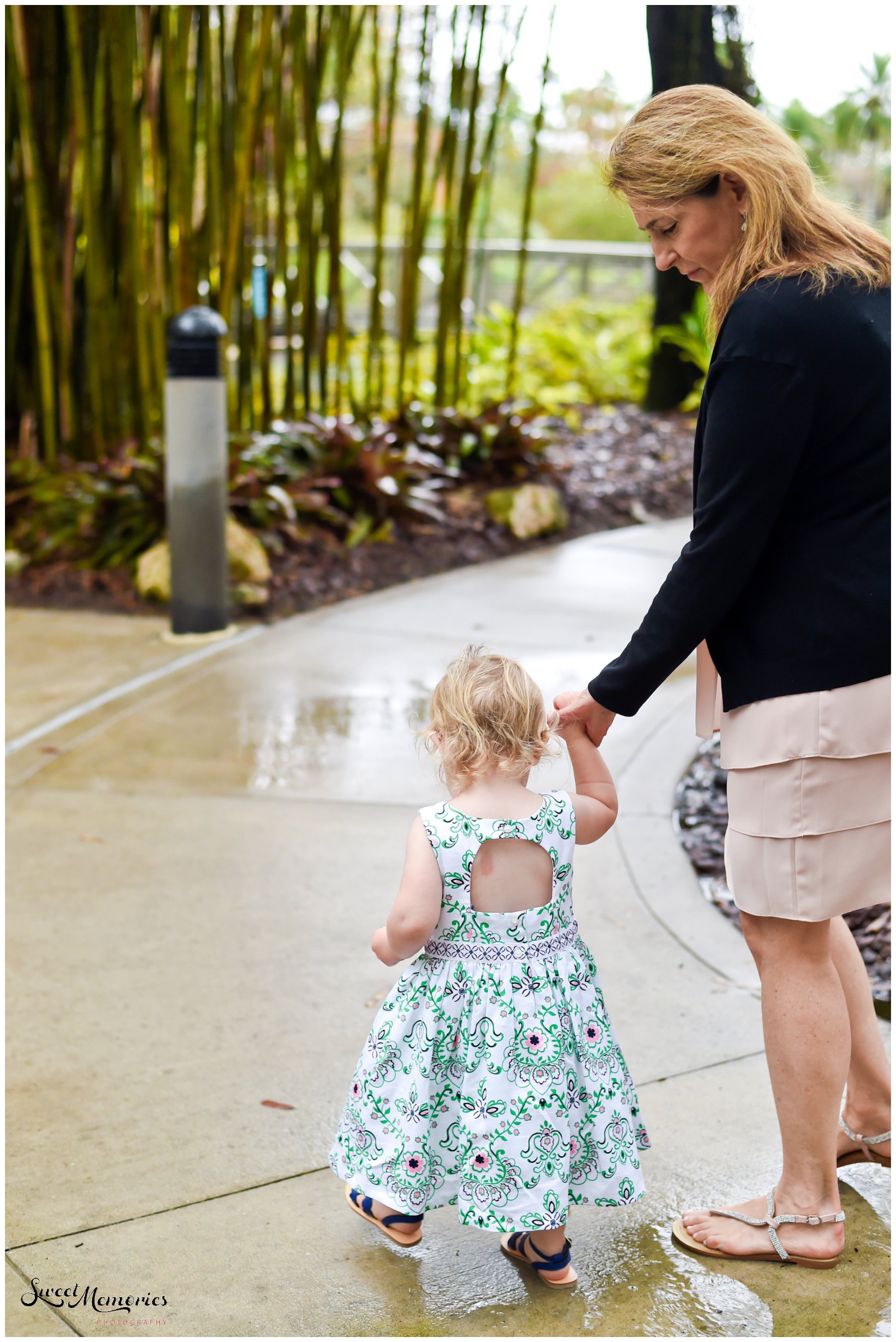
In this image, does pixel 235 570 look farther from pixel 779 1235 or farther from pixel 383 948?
pixel 779 1235

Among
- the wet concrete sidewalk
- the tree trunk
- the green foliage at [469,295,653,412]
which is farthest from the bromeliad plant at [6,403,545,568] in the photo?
the green foliage at [469,295,653,412]

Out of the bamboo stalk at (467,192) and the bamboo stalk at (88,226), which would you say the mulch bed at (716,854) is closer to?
the bamboo stalk at (88,226)

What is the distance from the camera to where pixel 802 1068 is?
204cm

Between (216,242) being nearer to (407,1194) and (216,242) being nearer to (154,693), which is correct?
(154,693)

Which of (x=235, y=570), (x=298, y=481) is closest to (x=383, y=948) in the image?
(x=235, y=570)

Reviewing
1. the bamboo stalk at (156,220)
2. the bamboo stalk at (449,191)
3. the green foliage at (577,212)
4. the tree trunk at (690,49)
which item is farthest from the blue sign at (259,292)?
the green foliage at (577,212)

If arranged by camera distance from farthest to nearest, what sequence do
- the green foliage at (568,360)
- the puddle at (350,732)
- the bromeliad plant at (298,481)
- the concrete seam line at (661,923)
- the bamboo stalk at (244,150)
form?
the green foliage at (568,360) → the bromeliad plant at (298,481) → the bamboo stalk at (244,150) → the puddle at (350,732) → the concrete seam line at (661,923)

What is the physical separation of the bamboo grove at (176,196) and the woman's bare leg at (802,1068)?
5.53 m

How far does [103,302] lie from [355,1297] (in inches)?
230

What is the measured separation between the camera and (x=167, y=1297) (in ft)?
6.59

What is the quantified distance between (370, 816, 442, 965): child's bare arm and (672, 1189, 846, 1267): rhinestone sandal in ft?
2.24

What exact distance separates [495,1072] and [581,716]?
0.56 metres

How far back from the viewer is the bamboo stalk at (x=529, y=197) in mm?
7699

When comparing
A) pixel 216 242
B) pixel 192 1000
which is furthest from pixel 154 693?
pixel 216 242
